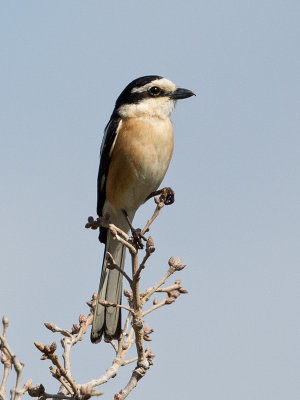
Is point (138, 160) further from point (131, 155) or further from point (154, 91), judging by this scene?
point (154, 91)

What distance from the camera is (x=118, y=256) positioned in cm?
698

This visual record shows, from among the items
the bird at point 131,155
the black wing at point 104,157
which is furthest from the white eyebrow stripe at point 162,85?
the black wing at point 104,157

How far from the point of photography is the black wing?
691cm

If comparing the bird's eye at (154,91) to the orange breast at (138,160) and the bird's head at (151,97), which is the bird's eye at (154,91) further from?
the orange breast at (138,160)

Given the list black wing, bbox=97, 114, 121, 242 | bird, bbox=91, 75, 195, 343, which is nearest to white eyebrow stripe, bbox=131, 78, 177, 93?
bird, bbox=91, 75, 195, 343

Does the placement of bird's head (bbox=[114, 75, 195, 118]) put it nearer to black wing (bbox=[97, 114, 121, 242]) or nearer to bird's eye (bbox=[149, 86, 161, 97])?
bird's eye (bbox=[149, 86, 161, 97])

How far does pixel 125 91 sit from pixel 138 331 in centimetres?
332

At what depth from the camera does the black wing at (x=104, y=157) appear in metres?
6.91

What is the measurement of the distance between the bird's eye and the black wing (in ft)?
1.38

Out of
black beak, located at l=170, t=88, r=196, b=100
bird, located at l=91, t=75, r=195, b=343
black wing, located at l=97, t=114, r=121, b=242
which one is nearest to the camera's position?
bird, located at l=91, t=75, r=195, b=343

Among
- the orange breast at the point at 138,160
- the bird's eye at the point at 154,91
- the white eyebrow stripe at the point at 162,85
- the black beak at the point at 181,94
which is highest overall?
the white eyebrow stripe at the point at 162,85

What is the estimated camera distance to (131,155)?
6.66 m

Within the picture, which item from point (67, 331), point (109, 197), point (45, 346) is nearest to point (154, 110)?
point (109, 197)

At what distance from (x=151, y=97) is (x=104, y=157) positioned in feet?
2.53
